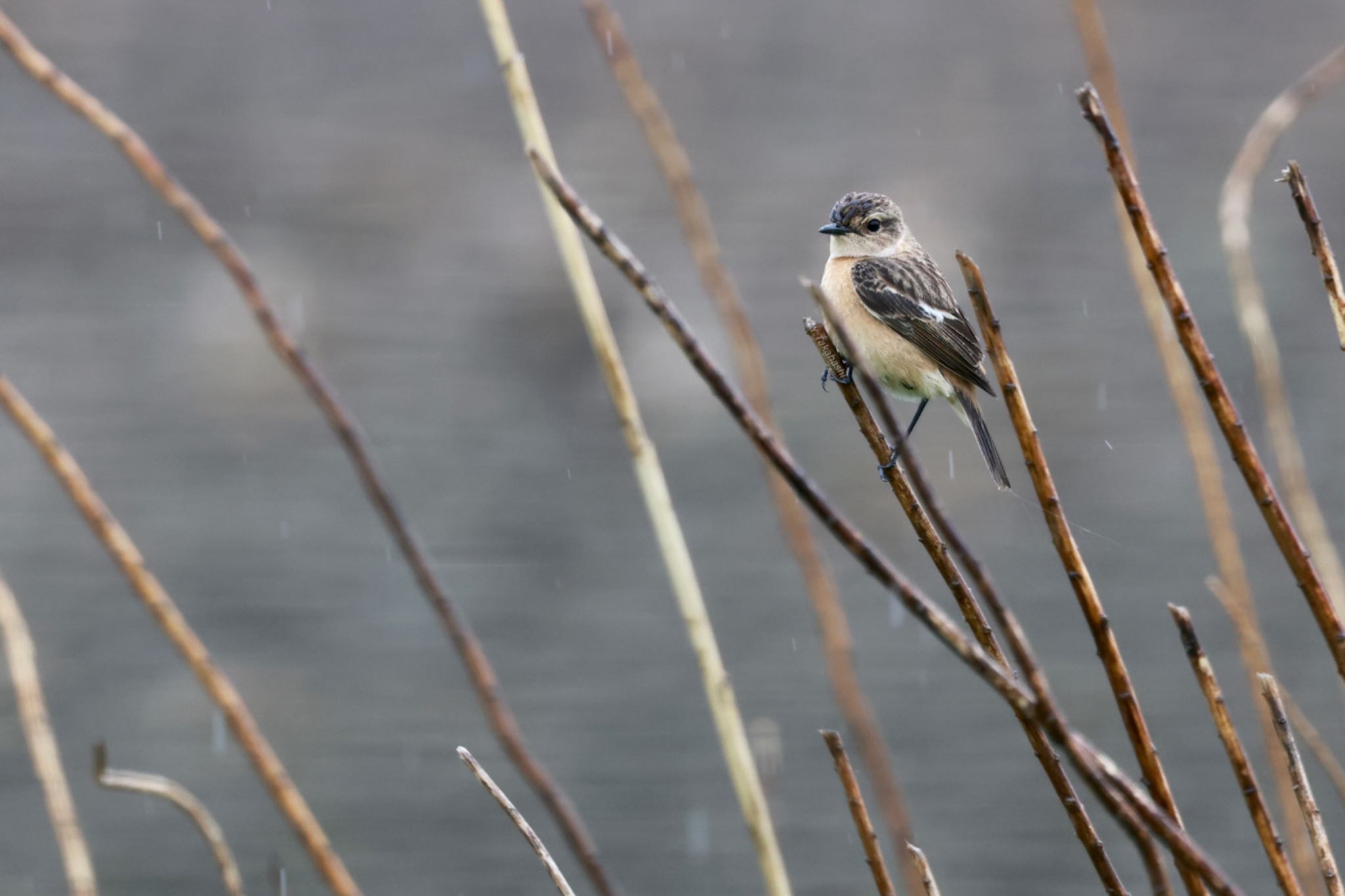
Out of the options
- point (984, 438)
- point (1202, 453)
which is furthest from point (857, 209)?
point (1202, 453)

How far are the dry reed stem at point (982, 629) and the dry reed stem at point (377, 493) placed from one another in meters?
0.32

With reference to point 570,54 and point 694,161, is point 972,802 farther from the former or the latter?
point 570,54

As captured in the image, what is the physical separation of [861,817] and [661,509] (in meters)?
0.31

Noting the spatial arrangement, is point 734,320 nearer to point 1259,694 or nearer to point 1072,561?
point 1072,561

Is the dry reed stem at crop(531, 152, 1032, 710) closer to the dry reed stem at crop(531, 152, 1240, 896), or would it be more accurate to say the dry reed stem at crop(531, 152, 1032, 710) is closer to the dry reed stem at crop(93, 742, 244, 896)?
the dry reed stem at crop(531, 152, 1240, 896)

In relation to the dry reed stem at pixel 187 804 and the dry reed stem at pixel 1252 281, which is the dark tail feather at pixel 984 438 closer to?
the dry reed stem at pixel 1252 281

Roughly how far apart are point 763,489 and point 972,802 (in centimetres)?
182

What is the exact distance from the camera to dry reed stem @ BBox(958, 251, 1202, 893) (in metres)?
1.04

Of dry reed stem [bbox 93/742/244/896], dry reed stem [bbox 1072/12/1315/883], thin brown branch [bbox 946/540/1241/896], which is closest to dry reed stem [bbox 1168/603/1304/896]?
thin brown branch [bbox 946/540/1241/896]

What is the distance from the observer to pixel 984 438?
2.50 m

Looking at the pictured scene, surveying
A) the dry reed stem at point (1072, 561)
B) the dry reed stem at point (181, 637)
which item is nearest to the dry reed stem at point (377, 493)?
the dry reed stem at point (181, 637)

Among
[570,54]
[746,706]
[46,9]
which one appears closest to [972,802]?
[746,706]

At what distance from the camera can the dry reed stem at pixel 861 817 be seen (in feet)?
3.56

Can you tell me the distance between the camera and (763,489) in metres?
6.75
